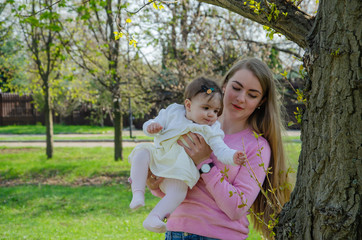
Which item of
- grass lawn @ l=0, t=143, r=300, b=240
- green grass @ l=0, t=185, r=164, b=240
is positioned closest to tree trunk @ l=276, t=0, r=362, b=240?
grass lawn @ l=0, t=143, r=300, b=240

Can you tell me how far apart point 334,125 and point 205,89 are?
2.98ft

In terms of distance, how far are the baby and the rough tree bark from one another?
21.4 inches

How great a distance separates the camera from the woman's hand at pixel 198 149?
224 centimetres

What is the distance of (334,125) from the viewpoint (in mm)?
1642

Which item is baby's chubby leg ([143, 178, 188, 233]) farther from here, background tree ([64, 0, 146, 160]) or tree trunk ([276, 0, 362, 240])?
background tree ([64, 0, 146, 160])

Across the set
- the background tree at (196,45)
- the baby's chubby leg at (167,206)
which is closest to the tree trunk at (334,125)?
the baby's chubby leg at (167,206)

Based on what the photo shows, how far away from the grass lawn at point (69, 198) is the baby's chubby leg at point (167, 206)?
38.7 inches

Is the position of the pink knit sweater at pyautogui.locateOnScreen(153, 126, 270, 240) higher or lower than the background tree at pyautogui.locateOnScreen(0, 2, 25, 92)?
lower

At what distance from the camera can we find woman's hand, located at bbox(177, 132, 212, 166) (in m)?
2.24

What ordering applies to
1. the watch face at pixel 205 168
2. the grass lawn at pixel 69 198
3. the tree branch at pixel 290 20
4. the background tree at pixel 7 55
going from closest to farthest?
1. the tree branch at pixel 290 20
2. the watch face at pixel 205 168
3. the grass lawn at pixel 69 198
4. the background tree at pixel 7 55

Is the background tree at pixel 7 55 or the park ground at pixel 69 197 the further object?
the background tree at pixel 7 55

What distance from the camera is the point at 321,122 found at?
1.70 metres

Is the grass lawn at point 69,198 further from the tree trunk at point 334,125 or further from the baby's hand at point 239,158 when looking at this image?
the tree trunk at point 334,125

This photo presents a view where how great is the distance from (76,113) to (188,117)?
2609cm
